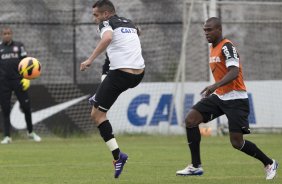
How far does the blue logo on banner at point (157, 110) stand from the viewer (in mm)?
21953

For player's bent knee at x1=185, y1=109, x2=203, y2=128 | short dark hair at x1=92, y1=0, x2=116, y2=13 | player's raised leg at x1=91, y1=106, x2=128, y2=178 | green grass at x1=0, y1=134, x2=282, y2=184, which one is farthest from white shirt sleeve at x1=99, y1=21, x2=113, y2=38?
green grass at x1=0, y1=134, x2=282, y2=184

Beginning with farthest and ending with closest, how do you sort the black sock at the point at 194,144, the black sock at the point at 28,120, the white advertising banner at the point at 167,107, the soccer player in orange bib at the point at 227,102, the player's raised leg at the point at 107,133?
the white advertising banner at the point at 167,107 → the black sock at the point at 28,120 → the black sock at the point at 194,144 → the player's raised leg at the point at 107,133 → the soccer player in orange bib at the point at 227,102

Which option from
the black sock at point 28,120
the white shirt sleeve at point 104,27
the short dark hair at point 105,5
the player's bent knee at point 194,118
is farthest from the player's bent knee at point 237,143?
the black sock at point 28,120

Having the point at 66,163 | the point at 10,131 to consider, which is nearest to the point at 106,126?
the point at 66,163

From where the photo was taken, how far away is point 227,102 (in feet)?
35.8

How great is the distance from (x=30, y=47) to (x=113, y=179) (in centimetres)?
1250

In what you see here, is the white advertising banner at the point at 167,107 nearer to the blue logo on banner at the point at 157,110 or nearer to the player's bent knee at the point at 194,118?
the blue logo on banner at the point at 157,110

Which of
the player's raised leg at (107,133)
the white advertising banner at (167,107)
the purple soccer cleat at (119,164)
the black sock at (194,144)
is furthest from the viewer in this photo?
the white advertising banner at (167,107)

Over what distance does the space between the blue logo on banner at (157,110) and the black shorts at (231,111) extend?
425 inches

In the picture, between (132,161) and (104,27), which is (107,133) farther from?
(132,161)

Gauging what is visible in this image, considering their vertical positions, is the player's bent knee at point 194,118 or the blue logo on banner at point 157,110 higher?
the player's bent knee at point 194,118

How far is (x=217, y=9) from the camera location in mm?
23516

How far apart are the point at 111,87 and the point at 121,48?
0.56 metres

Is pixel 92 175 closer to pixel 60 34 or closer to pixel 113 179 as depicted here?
pixel 113 179
